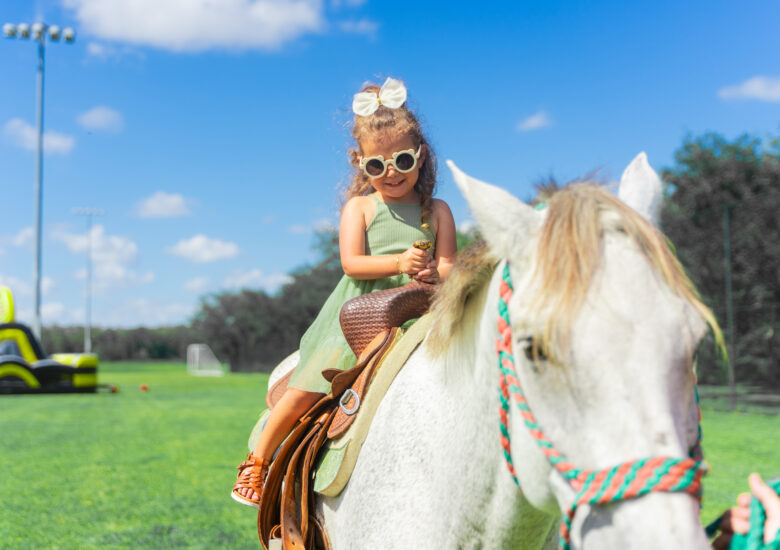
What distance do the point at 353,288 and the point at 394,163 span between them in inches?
18.8

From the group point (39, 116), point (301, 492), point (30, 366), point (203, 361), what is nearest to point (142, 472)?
point (301, 492)

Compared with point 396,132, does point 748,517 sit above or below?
below

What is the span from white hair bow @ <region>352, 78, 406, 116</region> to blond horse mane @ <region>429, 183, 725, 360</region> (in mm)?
1190

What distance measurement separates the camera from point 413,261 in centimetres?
210

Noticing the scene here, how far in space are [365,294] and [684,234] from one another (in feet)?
53.4

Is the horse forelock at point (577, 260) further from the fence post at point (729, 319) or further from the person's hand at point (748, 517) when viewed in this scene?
the fence post at point (729, 319)

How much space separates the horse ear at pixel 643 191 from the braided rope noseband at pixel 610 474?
0.44 metres

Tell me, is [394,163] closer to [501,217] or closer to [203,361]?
[501,217]

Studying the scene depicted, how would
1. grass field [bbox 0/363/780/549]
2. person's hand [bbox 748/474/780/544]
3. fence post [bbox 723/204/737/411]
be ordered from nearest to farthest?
person's hand [bbox 748/474/780/544] → grass field [bbox 0/363/780/549] → fence post [bbox 723/204/737/411]

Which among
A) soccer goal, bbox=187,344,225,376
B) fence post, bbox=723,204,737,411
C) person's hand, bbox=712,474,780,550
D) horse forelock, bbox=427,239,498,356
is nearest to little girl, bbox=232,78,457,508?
horse forelock, bbox=427,239,498,356

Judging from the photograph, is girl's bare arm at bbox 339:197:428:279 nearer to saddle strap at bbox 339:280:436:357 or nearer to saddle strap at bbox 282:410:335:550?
saddle strap at bbox 339:280:436:357

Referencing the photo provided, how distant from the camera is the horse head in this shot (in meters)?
1.12

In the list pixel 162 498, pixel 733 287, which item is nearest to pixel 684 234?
pixel 733 287

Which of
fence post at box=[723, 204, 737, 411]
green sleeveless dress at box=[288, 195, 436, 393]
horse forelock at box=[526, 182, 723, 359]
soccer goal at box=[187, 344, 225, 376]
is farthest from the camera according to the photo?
soccer goal at box=[187, 344, 225, 376]
